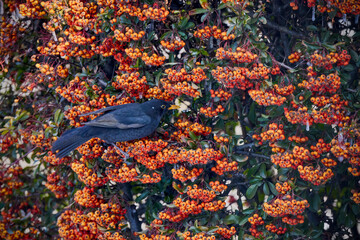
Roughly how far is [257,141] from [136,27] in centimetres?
144

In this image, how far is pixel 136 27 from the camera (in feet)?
12.6

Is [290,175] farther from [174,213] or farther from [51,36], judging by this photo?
[51,36]

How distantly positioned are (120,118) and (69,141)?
18.3 inches

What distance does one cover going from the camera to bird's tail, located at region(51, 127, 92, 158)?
3.79 m

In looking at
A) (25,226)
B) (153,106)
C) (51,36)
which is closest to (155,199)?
(153,106)

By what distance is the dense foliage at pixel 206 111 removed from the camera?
3.56m

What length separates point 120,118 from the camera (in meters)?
3.79

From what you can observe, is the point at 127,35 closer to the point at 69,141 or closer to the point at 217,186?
the point at 69,141

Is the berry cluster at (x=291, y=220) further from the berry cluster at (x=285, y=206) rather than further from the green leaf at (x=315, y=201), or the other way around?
the green leaf at (x=315, y=201)

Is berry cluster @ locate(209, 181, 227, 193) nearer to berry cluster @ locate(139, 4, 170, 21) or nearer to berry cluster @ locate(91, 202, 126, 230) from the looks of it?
berry cluster @ locate(91, 202, 126, 230)

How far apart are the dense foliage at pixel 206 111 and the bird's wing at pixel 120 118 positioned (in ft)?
0.39

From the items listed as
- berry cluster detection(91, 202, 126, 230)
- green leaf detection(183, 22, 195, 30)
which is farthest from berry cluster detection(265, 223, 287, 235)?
green leaf detection(183, 22, 195, 30)

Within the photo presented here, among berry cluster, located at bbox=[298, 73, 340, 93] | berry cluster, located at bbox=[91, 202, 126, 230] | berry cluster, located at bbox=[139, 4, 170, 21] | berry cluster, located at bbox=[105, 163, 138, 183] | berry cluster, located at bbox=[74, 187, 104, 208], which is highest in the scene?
berry cluster, located at bbox=[139, 4, 170, 21]

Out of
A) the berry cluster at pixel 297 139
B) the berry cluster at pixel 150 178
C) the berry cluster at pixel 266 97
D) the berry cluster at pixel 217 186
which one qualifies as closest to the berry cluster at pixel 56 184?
the berry cluster at pixel 150 178
